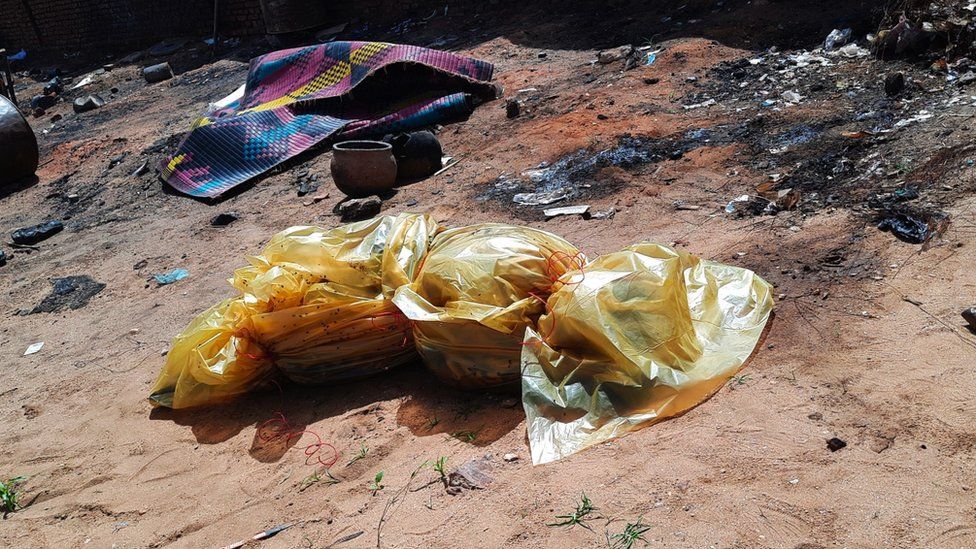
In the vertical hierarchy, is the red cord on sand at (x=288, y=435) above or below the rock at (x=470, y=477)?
below

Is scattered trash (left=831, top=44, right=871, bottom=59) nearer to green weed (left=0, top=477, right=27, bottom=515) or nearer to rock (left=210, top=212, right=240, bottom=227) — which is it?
rock (left=210, top=212, right=240, bottom=227)

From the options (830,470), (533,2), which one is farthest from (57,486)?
(533,2)

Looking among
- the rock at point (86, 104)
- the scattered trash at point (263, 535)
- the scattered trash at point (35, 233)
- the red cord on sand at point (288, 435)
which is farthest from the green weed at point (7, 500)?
the rock at point (86, 104)

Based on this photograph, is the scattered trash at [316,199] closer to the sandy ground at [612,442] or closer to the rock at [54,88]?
the sandy ground at [612,442]

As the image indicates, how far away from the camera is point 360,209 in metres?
5.05

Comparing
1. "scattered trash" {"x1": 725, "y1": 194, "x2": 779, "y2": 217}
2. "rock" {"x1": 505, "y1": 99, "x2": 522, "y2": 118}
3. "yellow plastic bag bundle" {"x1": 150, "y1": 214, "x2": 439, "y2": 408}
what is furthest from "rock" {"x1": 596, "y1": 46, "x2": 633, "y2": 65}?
"yellow plastic bag bundle" {"x1": 150, "y1": 214, "x2": 439, "y2": 408}

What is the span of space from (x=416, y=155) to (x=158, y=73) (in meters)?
7.44

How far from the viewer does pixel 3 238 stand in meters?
6.35

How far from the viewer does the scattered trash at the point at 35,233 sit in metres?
6.09

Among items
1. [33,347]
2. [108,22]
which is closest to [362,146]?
[33,347]

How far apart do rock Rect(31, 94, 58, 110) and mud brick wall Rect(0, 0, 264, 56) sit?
6.97 feet

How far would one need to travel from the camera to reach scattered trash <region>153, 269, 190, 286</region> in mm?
4652

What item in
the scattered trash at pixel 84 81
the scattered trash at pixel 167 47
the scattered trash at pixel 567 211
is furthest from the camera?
the scattered trash at pixel 167 47

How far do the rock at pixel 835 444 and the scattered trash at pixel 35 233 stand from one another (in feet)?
20.6
